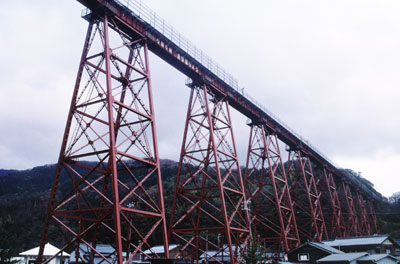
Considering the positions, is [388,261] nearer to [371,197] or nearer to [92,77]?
[92,77]

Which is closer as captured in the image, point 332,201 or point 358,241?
point 358,241

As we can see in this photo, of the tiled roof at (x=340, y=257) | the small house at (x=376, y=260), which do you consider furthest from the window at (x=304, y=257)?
the small house at (x=376, y=260)

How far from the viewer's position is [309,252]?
2388 centimetres

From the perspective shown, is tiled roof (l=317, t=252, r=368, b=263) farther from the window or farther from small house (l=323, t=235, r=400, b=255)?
small house (l=323, t=235, r=400, b=255)

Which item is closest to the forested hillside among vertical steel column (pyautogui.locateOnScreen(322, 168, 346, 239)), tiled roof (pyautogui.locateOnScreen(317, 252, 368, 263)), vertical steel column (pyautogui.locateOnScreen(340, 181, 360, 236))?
vertical steel column (pyautogui.locateOnScreen(340, 181, 360, 236))

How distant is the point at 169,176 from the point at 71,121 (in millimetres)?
56863

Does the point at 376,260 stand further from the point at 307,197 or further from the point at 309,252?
the point at 307,197

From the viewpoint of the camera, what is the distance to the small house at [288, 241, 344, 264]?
23531mm

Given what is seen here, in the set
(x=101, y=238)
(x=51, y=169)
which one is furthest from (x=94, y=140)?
(x=51, y=169)

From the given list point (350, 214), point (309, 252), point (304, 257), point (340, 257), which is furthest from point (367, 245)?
point (350, 214)

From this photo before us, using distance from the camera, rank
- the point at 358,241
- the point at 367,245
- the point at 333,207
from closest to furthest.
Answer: the point at 367,245 < the point at 358,241 < the point at 333,207

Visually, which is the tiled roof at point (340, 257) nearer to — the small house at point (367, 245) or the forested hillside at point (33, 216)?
the small house at point (367, 245)

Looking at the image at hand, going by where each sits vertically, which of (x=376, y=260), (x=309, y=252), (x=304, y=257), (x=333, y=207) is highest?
(x=333, y=207)

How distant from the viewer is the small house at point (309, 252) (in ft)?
77.2
